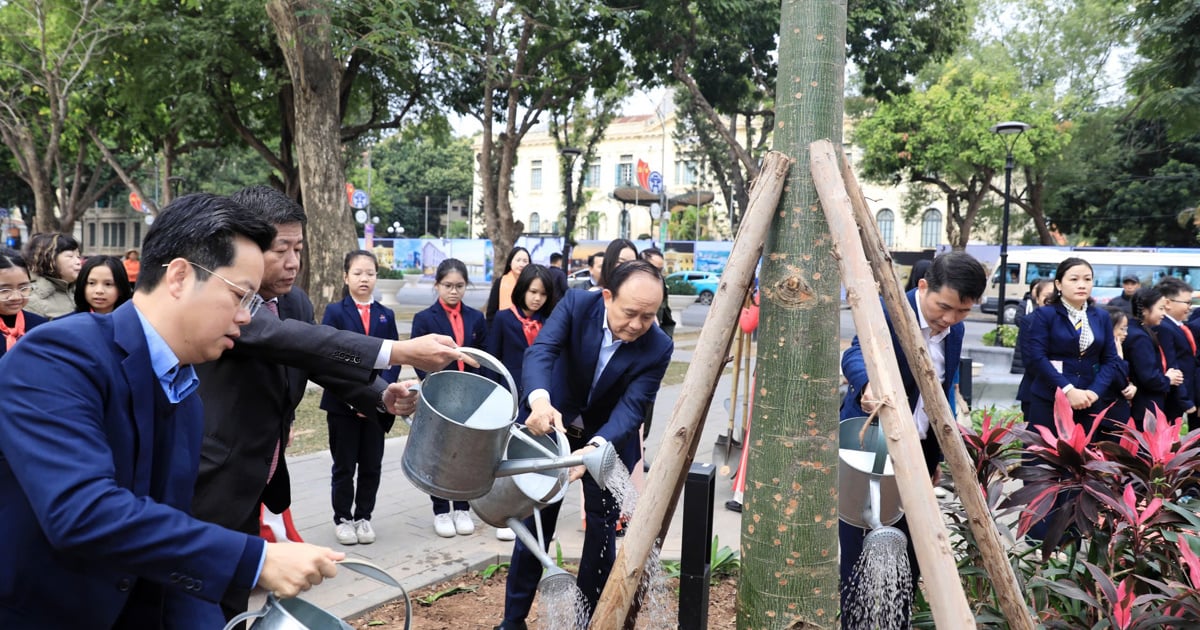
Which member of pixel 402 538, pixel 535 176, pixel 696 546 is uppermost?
pixel 535 176

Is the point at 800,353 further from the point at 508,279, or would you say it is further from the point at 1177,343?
the point at 1177,343

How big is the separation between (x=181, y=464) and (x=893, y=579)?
2291 millimetres

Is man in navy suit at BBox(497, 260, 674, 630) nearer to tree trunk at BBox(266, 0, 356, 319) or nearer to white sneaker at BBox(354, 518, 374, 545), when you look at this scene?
white sneaker at BBox(354, 518, 374, 545)

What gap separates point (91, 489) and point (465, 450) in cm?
102

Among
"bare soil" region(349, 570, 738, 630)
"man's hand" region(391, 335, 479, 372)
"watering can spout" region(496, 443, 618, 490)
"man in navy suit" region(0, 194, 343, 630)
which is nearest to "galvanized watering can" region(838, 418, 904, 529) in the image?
"bare soil" region(349, 570, 738, 630)

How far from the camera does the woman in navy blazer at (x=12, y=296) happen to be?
4108mm

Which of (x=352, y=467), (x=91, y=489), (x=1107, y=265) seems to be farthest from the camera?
(x=1107, y=265)

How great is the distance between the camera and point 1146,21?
11.2m

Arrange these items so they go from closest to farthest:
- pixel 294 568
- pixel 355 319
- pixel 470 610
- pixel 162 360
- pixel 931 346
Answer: pixel 294 568 → pixel 162 360 → pixel 931 346 → pixel 470 610 → pixel 355 319

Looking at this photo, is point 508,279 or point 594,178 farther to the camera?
point 594,178

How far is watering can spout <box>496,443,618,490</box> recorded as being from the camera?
234 cm

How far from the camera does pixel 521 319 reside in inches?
212

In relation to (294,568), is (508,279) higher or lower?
higher

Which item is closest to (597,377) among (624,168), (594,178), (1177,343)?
(1177,343)
